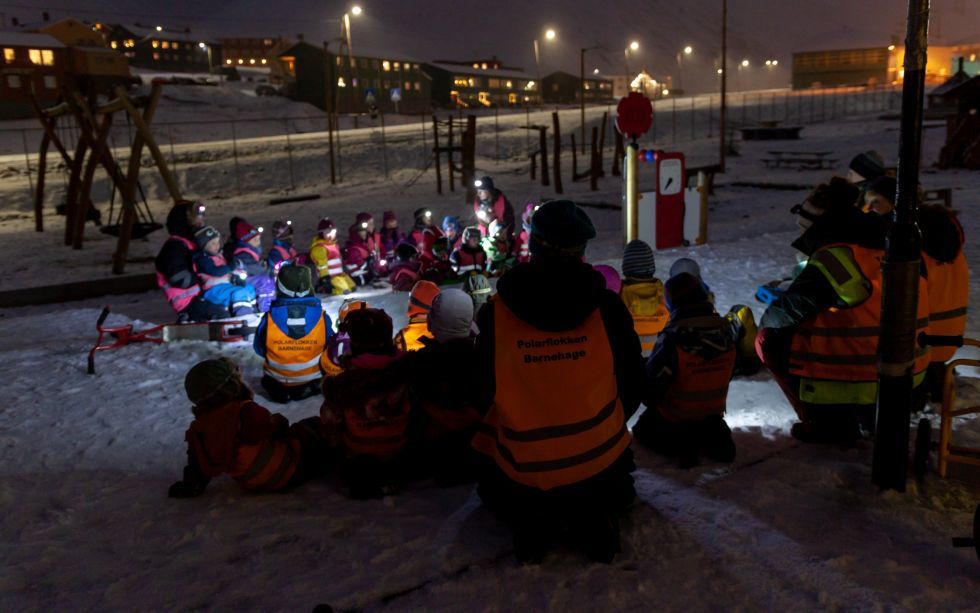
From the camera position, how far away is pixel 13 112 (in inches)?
1554

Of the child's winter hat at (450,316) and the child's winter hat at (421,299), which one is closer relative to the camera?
the child's winter hat at (450,316)

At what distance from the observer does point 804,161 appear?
24891mm

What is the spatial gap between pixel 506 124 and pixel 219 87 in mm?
24077

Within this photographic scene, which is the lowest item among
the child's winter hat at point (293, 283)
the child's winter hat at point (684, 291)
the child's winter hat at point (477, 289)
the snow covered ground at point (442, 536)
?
the snow covered ground at point (442, 536)

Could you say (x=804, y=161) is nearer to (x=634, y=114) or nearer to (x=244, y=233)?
(x=634, y=114)

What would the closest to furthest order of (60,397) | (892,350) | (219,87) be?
(892,350), (60,397), (219,87)

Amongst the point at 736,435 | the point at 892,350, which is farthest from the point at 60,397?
the point at 892,350

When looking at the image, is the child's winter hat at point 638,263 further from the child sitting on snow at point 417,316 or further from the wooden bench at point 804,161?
the wooden bench at point 804,161

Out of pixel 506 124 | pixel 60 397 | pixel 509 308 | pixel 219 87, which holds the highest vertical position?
pixel 219 87

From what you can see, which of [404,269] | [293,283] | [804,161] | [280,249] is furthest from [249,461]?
[804,161]

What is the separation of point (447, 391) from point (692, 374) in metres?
1.39

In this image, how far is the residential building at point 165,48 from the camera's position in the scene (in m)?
69.2

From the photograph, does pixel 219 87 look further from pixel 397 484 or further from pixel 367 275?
pixel 397 484

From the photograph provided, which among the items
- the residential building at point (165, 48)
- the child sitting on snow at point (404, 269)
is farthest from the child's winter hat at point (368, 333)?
the residential building at point (165, 48)
